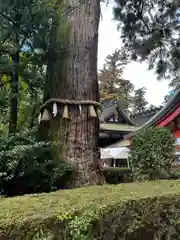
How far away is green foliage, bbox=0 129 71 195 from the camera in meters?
3.96

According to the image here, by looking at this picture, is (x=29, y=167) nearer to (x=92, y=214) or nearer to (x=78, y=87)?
(x=78, y=87)

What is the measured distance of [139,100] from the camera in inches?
1436

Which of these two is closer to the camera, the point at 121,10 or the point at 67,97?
the point at 67,97

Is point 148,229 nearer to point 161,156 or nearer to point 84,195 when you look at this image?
point 84,195

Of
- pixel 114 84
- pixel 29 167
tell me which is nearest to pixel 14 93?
pixel 29 167

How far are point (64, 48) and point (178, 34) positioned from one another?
15.1ft

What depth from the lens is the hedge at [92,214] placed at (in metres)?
1.77

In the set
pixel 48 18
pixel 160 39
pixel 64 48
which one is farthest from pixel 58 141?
pixel 160 39

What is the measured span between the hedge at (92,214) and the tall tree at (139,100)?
34.1 meters

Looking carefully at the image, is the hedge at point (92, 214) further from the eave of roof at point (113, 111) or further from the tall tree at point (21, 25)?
the eave of roof at point (113, 111)

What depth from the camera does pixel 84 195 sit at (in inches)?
95.3

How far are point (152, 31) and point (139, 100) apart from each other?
28.5 m

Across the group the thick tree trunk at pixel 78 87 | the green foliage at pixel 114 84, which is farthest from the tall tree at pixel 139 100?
the thick tree trunk at pixel 78 87

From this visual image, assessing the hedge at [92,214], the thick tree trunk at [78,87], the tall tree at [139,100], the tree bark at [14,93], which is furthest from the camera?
the tall tree at [139,100]
